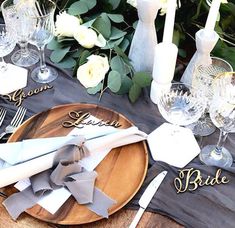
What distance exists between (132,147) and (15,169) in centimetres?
19

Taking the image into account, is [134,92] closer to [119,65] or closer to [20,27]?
[119,65]

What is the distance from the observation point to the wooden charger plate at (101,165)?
59 centimetres

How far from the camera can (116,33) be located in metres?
0.87

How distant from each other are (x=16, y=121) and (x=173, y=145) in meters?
0.28

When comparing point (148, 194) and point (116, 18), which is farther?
point (116, 18)

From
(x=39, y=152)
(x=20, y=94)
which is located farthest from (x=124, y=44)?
(x=39, y=152)

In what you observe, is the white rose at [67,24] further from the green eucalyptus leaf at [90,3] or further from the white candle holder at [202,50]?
the white candle holder at [202,50]

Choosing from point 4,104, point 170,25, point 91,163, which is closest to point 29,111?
point 4,104

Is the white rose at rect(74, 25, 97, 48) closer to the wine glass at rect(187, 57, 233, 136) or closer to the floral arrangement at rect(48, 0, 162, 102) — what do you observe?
the floral arrangement at rect(48, 0, 162, 102)

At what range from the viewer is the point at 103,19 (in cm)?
84

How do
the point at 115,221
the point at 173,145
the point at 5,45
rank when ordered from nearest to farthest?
the point at 115,221
the point at 173,145
the point at 5,45

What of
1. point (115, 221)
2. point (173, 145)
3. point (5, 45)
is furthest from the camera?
point (5, 45)

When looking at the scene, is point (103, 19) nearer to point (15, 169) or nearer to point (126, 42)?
point (126, 42)

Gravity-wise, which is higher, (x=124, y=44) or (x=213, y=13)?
(x=213, y=13)
